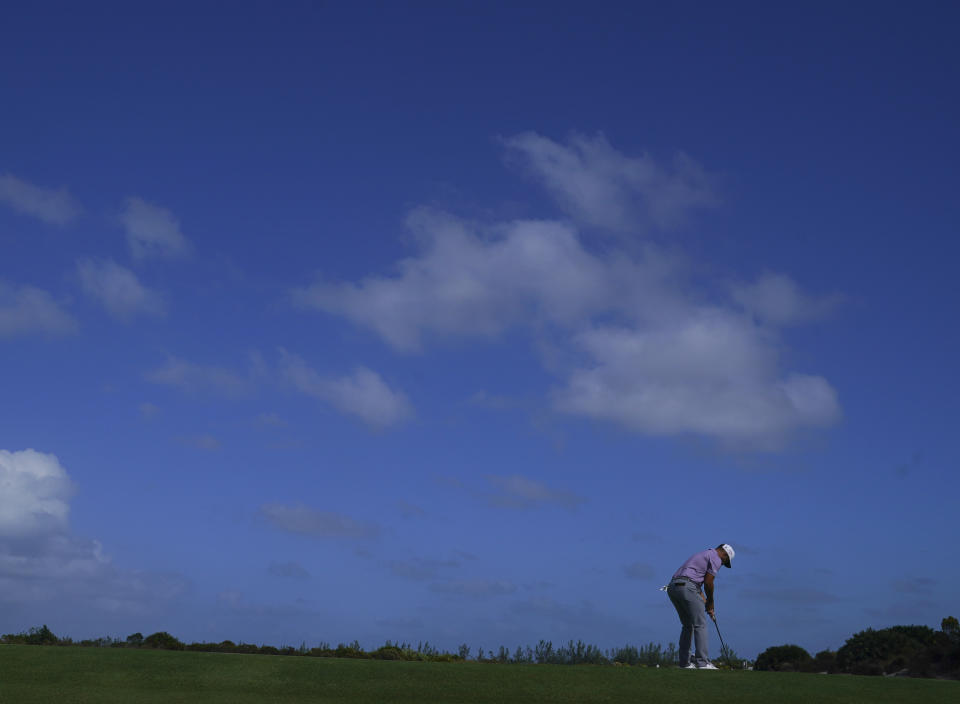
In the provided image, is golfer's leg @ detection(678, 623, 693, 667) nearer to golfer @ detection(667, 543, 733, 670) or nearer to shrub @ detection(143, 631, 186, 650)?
golfer @ detection(667, 543, 733, 670)

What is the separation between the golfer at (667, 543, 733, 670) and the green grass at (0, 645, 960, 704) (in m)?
1.91

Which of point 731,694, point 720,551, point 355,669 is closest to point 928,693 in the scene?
point 731,694

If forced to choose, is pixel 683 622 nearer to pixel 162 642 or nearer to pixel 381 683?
pixel 381 683

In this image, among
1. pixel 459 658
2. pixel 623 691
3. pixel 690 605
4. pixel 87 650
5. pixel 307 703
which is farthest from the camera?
pixel 459 658

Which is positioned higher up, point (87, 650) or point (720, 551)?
point (720, 551)

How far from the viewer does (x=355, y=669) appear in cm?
1566

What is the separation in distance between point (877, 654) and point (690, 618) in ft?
38.9

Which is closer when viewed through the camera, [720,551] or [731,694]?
[731,694]

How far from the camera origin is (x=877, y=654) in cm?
2666

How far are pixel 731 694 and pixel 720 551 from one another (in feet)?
16.6

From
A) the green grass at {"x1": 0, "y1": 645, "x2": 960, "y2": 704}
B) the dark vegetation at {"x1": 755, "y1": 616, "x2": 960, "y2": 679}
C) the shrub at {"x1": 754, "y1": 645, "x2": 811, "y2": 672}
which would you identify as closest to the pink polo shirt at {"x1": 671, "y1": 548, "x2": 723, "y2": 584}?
the green grass at {"x1": 0, "y1": 645, "x2": 960, "y2": 704}

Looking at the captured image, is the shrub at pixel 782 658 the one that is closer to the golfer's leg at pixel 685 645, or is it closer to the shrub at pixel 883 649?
the shrub at pixel 883 649

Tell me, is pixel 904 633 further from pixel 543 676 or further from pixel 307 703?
pixel 307 703

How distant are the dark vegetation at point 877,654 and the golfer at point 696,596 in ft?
25.8
